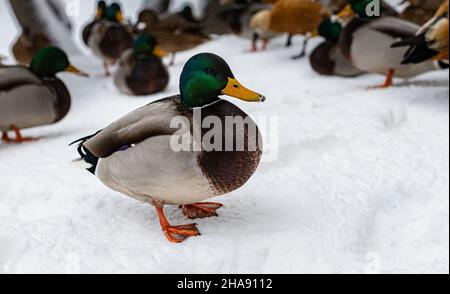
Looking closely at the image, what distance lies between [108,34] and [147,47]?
129cm

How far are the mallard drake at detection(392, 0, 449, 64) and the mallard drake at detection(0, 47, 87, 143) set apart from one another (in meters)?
1.88

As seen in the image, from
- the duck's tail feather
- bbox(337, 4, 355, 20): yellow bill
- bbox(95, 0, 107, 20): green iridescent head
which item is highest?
the duck's tail feather

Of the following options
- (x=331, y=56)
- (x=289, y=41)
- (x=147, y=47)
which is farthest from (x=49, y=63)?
(x=331, y=56)

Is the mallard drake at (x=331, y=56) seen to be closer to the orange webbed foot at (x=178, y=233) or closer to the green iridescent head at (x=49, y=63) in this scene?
the green iridescent head at (x=49, y=63)

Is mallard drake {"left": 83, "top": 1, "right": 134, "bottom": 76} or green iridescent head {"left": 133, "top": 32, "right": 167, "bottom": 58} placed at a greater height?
green iridescent head {"left": 133, "top": 32, "right": 167, "bottom": 58}

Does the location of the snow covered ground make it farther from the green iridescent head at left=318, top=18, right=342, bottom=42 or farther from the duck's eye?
the green iridescent head at left=318, top=18, right=342, bottom=42

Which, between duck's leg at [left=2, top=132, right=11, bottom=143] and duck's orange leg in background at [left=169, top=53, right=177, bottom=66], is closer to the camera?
duck's leg at [left=2, top=132, right=11, bottom=143]

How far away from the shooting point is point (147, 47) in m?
4.22

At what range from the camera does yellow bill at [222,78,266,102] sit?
4.88 feet

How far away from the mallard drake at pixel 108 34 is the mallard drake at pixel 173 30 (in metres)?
0.21

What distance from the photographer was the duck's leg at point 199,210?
6.70 ft

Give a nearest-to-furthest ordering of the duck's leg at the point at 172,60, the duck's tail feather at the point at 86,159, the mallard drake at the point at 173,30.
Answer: the duck's tail feather at the point at 86,159
the duck's leg at the point at 172,60
the mallard drake at the point at 173,30

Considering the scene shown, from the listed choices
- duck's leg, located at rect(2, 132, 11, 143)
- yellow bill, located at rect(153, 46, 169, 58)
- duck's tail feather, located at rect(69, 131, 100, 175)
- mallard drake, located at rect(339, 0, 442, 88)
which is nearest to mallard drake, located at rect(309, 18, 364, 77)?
mallard drake, located at rect(339, 0, 442, 88)

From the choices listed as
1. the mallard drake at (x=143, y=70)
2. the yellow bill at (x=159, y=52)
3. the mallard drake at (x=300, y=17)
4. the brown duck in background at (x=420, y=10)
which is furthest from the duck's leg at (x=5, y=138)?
the brown duck in background at (x=420, y=10)
